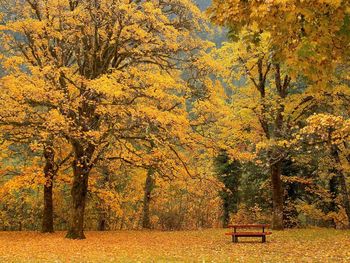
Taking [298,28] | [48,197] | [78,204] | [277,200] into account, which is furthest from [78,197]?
[298,28]

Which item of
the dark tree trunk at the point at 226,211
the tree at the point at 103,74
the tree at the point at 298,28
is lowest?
the dark tree trunk at the point at 226,211

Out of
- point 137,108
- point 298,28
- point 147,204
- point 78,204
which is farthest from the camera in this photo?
point 147,204

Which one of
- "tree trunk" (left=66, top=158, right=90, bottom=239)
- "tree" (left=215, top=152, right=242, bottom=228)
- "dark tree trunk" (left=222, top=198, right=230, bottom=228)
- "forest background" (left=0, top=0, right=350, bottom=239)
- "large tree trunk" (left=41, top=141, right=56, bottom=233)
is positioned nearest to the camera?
"forest background" (left=0, top=0, right=350, bottom=239)

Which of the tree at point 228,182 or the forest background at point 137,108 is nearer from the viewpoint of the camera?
the forest background at point 137,108

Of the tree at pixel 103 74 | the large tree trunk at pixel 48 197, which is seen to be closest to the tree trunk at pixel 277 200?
the tree at pixel 103 74

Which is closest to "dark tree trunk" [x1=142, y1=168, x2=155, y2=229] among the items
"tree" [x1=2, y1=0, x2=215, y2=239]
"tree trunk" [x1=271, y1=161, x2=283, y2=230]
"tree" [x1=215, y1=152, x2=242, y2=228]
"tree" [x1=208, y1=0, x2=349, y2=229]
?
"tree" [x1=215, y1=152, x2=242, y2=228]

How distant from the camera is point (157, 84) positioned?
17.4m

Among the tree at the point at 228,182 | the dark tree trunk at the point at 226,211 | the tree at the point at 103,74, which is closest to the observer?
the tree at the point at 103,74

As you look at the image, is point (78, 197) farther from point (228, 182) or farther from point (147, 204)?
point (228, 182)

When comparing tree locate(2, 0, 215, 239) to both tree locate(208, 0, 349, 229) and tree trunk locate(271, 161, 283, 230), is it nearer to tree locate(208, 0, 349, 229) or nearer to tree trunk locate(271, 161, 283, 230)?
tree trunk locate(271, 161, 283, 230)

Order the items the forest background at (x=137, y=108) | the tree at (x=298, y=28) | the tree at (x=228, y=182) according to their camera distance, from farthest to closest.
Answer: the tree at (x=228, y=182), the forest background at (x=137, y=108), the tree at (x=298, y=28)

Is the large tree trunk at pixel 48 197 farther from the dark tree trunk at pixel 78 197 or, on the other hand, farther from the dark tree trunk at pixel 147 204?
the dark tree trunk at pixel 147 204

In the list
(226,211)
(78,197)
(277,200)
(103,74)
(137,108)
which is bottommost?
(226,211)

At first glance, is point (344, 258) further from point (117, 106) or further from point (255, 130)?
point (255, 130)
